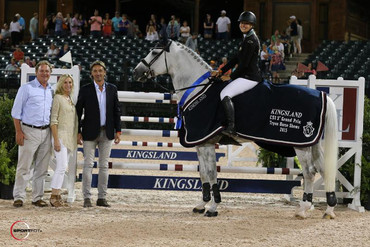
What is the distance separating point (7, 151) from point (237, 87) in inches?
136

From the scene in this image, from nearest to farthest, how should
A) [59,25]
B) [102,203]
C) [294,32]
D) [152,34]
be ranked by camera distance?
1. [102,203]
2. [294,32]
3. [152,34]
4. [59,25]

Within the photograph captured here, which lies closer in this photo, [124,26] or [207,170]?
[207,170]

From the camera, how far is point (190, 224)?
23.8ft

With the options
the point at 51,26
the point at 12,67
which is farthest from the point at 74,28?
the point at 12,67

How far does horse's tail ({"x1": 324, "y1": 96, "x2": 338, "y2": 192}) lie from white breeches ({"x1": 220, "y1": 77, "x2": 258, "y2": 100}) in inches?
38.7

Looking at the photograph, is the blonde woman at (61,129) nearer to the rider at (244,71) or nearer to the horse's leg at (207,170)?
the horse's leg at (207,170)

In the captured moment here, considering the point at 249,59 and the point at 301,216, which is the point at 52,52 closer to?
the point at 249,59

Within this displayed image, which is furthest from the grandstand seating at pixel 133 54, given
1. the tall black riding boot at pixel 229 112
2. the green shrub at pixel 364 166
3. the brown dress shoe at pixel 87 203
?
the tall black riding boot at pixel 229 112

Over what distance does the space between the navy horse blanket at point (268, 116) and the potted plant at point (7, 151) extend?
102 inches

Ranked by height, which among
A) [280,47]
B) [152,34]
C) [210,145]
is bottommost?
[210,145]

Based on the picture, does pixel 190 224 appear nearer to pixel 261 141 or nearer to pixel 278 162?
pixel 261 141

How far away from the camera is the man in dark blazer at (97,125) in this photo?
27.4ft

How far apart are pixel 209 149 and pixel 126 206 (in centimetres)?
145

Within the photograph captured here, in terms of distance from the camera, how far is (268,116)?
7855 millimetres
